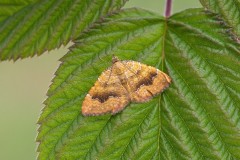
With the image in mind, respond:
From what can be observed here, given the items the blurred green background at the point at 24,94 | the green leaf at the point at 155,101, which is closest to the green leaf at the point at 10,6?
the green leaf at the point at 155,101

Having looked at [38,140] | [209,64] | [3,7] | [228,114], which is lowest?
[38,140]

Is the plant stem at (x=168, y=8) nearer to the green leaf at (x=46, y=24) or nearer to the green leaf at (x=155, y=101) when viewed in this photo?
the green leaf at (x=155, y=101)

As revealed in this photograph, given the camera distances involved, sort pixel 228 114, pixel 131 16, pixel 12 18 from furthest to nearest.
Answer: pixel 12 18 → pixel 131 16 → pixel 228 114

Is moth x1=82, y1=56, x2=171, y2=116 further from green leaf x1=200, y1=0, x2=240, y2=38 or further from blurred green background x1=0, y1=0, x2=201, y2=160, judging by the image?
blurred green background x1=0, y1=0, x2=201, y2=160

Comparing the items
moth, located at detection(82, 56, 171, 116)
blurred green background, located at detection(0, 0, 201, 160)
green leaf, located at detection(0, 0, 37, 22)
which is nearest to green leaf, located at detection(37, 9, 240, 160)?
moth, located at detection(82, 56, 171, 116)

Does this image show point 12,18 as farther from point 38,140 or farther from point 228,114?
point 228,114

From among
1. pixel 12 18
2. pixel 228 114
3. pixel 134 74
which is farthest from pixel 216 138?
pixel 12 18
